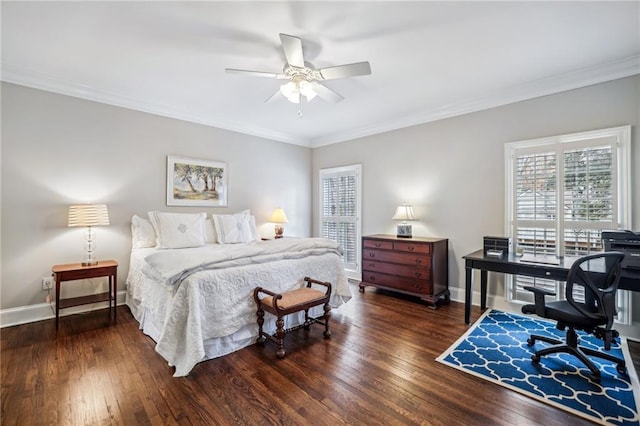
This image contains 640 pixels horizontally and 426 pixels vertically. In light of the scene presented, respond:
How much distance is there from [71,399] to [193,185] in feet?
9.61

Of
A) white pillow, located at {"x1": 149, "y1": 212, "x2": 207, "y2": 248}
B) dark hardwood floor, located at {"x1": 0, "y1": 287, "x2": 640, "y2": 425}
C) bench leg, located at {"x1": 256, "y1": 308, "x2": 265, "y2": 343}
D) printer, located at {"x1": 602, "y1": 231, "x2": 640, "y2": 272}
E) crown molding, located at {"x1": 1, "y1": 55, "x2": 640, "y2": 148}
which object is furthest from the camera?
white pillow, located at {"x1": 149, "y1": 212, "x2": 207, "y2": 248}

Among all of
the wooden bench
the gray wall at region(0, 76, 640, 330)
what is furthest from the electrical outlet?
the wooden bench

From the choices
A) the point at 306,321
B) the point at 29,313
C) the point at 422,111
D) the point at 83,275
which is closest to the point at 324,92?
the point at 422,111

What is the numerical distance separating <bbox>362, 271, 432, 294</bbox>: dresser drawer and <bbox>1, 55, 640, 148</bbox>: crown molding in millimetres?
2324

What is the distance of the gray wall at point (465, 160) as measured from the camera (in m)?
2.96

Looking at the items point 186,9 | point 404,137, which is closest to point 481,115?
point 404,137

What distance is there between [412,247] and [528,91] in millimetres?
2280

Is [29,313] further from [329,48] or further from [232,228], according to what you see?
[329,48]

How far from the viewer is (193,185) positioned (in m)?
4.30

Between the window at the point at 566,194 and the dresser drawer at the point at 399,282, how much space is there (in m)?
0.97

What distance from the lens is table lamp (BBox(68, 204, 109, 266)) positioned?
3105mm

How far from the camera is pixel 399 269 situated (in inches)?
157

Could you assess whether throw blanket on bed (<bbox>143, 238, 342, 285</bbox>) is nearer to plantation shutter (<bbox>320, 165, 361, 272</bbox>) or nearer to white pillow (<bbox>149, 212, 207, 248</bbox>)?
white pillow (<bbox>149, 212, 207, 248</bbox>)

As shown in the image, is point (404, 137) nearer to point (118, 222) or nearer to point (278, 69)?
point (278, 69)
